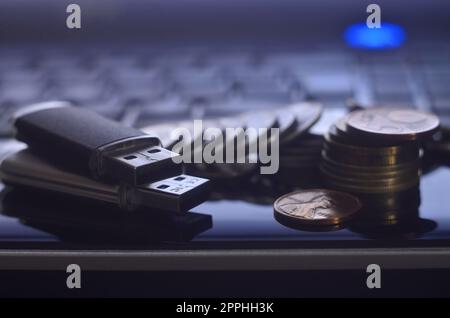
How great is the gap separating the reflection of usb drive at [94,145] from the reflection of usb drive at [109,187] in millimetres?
10

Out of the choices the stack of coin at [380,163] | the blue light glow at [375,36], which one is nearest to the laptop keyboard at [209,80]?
the blue light glow at [375,36]

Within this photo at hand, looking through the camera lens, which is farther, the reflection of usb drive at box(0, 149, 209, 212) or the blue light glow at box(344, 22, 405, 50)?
the blue light glow at box(344, 22, 405, 50)

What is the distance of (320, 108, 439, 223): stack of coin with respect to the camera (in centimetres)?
77

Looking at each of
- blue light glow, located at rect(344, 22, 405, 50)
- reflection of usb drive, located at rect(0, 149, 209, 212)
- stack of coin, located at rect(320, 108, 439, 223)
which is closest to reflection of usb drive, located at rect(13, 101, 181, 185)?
reflection of usb drive, located at rect(0, 149, 209, 212)

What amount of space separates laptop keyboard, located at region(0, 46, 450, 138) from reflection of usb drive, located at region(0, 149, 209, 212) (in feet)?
0.87

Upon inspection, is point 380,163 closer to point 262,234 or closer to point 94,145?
point 262,234

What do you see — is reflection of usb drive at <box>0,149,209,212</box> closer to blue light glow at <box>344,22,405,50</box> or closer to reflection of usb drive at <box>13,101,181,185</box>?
reflection of usb drive at <box>13,101,181,185</box>

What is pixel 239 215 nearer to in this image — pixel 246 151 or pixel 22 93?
pixel 246 151

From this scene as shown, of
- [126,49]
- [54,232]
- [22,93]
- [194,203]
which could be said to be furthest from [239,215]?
[126,49]

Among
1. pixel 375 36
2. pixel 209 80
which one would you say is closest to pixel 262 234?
pixel 209 80

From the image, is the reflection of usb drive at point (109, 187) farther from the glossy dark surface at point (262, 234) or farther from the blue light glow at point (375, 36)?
the blue light glow at point (375, 36)

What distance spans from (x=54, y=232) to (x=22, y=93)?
536 millimetres

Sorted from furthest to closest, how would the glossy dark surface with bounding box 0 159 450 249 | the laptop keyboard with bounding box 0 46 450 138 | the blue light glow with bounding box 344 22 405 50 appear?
the blue light glow with bounding box 344 22 405 50
the laptop keyboard with bounding box 0 46 450 138
the glossy dark surface with bounding box 0 159 450 249

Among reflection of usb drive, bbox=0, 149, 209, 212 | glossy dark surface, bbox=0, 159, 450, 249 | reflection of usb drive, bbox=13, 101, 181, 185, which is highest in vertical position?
reflection of usb drive, bbox=13, 101, 181, 185
